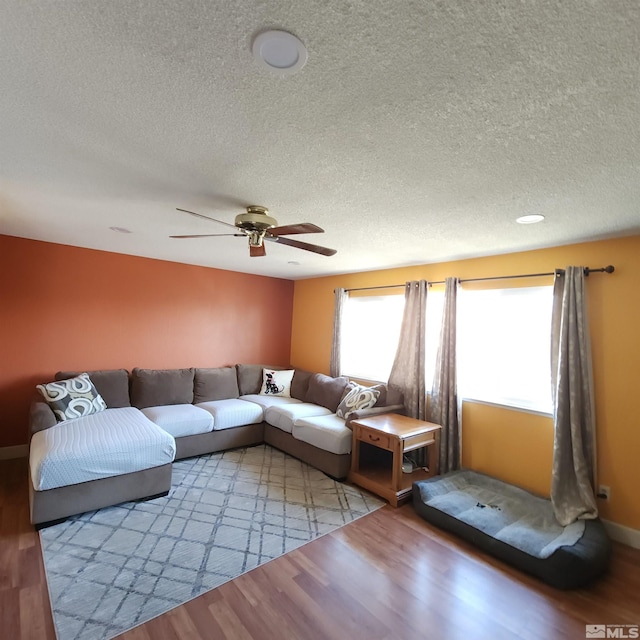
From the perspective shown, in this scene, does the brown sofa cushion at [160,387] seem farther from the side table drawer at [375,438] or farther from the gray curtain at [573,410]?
the gray curtain at [573,410]

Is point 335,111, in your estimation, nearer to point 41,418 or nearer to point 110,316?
point 41,418

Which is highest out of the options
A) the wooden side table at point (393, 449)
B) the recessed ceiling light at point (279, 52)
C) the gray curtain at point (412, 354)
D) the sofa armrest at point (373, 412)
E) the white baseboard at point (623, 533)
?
the recessed ceiling light at point (279, 52)

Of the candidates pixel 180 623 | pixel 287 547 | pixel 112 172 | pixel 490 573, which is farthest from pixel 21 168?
pixel 490 573

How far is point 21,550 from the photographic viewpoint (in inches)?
86.7

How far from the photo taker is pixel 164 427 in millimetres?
3490

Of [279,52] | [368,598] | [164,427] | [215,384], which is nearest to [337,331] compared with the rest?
[215,384]

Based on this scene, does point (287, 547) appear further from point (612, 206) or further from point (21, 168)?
point (612, 206)

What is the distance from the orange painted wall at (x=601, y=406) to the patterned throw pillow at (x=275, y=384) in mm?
2436

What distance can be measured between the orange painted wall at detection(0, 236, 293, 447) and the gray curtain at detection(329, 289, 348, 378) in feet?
4.07

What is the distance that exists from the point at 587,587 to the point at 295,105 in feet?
10.2

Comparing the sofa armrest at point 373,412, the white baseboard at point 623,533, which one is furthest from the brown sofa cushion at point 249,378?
the white baseboard at point 623,533

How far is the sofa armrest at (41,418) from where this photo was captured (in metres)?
2.86

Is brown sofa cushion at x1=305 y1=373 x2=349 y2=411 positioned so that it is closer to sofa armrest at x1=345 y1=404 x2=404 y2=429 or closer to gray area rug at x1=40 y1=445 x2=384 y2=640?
sofa armrest at x1=345 y1=404 x2=404 y2=429

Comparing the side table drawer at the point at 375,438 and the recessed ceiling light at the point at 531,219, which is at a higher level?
the recessed ceiling light at the point at 531,219
